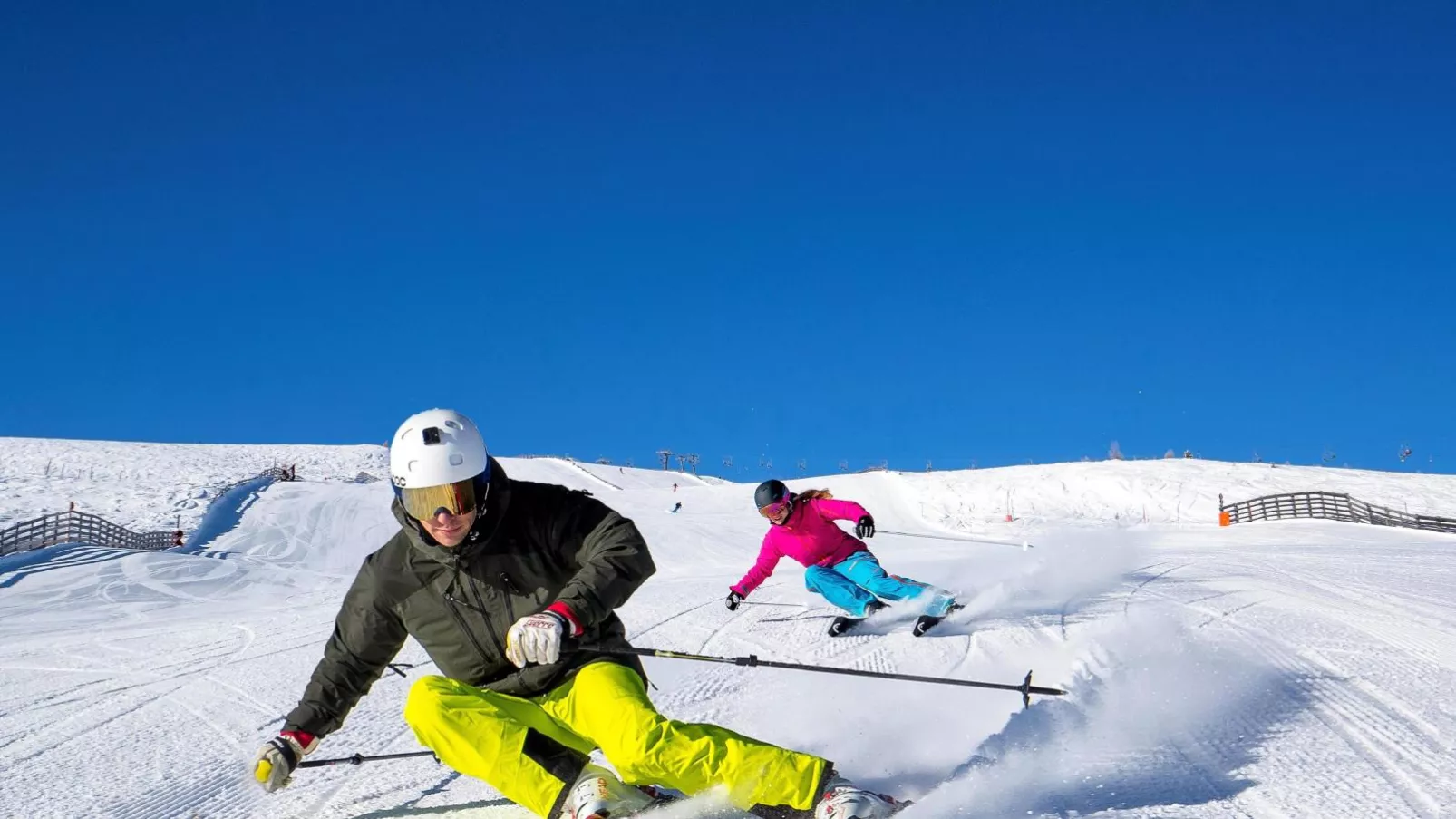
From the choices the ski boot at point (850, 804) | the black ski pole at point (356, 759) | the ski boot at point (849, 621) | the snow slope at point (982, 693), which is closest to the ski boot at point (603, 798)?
the ski boot at point (850, 804)

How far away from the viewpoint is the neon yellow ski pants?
3146 mm

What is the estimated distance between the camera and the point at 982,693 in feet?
18.2

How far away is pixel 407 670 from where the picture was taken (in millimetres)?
7398

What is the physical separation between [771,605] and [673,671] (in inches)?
172

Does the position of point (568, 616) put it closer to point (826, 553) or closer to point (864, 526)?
point (864, 526)

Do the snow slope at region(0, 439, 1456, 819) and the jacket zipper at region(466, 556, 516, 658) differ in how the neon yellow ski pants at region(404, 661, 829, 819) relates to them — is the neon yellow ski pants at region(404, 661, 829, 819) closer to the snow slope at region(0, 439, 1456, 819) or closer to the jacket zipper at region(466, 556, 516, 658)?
the jacket zipper at region(466, 556, 516, 658)

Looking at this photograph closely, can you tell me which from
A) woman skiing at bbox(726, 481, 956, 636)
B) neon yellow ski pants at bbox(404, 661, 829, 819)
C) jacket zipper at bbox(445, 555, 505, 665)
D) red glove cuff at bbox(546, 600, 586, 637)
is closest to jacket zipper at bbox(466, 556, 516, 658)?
jacket zipper at bbox(445, 555, 505, 665)

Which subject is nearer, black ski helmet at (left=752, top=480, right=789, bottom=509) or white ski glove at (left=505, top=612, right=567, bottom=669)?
A: white ski glove at (left=505, top=612, right=567, bottom=669)

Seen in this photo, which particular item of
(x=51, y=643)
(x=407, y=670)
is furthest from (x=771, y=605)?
(x=51, y=643)

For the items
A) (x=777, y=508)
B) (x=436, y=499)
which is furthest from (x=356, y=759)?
(x=777, y=508)

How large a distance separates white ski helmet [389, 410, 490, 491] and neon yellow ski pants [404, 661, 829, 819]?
27.6 inches

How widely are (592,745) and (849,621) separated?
17.9 ft

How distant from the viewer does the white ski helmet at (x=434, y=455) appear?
3570mm

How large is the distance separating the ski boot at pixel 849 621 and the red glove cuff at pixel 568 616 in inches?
218
